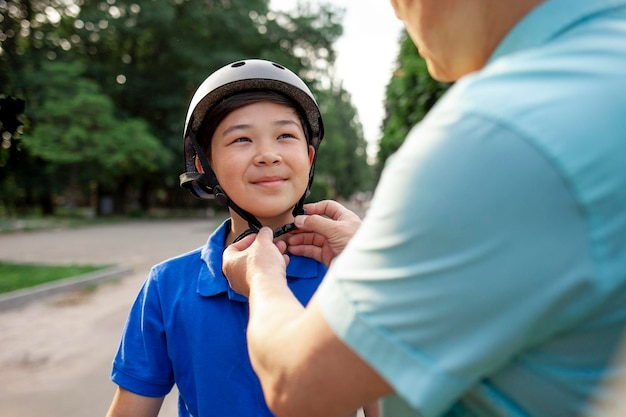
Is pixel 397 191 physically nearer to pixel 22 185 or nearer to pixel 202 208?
pixel 22 185

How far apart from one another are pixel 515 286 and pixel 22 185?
3142 centimetres

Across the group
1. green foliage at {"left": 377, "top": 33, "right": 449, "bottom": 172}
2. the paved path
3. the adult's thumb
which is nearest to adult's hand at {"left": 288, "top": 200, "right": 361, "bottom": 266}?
the adult's thumb

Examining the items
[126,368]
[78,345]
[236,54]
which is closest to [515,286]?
[126,368]

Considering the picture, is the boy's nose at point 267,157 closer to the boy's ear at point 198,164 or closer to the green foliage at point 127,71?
the boy's ear at point 198,164

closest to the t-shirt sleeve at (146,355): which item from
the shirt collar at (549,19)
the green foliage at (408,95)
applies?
the shirt collar at (549,19)

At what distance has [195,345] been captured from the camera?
5.62ft

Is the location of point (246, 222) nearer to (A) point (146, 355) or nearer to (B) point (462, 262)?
(A) point (146, 355)

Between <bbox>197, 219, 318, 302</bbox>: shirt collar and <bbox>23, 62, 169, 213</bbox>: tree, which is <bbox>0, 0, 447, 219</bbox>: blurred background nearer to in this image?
<bbox>23, 62, 169, 213</bbox>: tree

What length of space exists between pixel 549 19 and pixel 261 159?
3.82ft

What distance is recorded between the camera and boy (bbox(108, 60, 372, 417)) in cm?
170

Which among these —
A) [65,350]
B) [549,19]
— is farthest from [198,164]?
[65,350]

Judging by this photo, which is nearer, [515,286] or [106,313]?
[515,286]

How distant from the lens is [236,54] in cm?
2780

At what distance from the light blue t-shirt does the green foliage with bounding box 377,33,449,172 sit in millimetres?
4465
